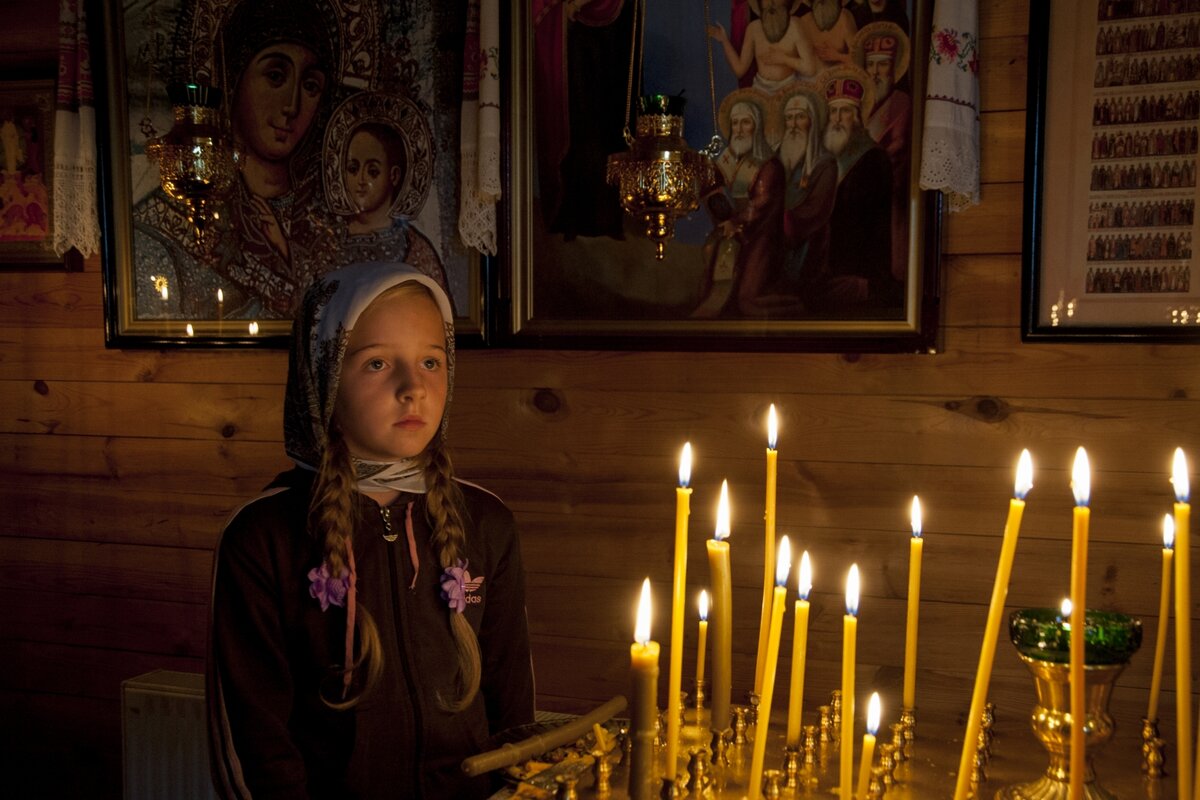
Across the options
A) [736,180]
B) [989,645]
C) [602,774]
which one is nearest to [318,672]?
[602,774]

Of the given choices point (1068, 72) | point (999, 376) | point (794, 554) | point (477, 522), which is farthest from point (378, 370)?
point (1068, 72)

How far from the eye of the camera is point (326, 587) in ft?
5.18

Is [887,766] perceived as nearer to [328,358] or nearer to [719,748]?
[719,748]

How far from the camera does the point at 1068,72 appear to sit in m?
1.97

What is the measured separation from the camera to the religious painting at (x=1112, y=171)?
1904 mm

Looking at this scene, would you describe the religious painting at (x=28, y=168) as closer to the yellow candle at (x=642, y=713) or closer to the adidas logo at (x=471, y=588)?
the adidas logo at (x=471, y=588)

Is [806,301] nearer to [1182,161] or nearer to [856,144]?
[856,144]

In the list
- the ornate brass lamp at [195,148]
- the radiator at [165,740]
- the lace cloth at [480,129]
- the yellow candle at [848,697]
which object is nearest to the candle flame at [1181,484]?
the yellow candle at [848,697]

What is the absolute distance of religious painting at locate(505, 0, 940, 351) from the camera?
2061 millimetres

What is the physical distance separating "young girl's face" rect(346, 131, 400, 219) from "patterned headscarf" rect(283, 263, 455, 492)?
0.83 m

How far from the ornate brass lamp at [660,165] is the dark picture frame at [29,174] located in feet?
5.89

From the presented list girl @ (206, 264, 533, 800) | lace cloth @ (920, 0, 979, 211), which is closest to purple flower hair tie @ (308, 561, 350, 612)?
girl @ (206, 264, 533, 800)

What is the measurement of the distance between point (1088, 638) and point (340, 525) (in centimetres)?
111

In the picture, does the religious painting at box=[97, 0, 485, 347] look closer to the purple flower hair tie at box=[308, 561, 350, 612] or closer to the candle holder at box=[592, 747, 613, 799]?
the purple flower hair tie at box=[308, 561, 350, 612]
